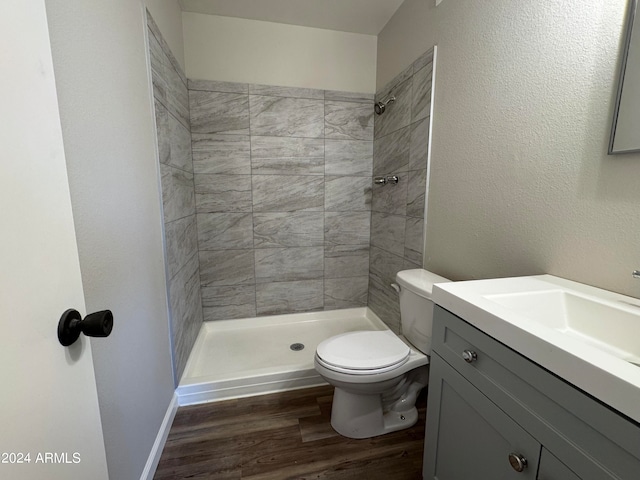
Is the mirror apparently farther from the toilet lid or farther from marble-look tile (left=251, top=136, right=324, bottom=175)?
marble-look tile (left=251, top=136, right=324, bottom=175)

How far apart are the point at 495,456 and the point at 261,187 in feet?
6.78

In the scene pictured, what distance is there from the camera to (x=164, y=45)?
1533mm

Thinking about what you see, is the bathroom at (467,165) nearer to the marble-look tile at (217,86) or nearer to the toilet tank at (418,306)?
the toilet tank at (418,306)

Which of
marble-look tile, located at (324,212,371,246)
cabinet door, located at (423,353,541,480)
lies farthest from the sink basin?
marble-look tile, located at (324,212,371,246)

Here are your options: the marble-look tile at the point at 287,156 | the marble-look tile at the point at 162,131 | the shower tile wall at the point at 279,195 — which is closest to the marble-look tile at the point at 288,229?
the shower tile wall at the point at 279,195

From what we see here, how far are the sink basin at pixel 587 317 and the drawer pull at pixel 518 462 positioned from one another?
1.15 feet

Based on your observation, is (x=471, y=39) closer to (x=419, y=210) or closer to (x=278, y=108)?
(x=419, y=210)

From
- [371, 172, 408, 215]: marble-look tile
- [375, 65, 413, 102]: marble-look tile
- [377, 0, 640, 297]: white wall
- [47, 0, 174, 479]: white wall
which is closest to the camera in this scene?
[47, 0, 174, 479]: white wall

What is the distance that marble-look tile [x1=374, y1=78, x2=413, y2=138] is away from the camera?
1.86 metres

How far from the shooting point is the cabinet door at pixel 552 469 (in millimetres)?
560

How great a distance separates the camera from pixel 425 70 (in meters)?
1.67

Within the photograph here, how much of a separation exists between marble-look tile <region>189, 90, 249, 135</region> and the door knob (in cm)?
193

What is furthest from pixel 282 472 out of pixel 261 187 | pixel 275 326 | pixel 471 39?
pixel 471 39

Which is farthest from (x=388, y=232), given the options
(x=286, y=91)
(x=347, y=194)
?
(x=286, y=91)
